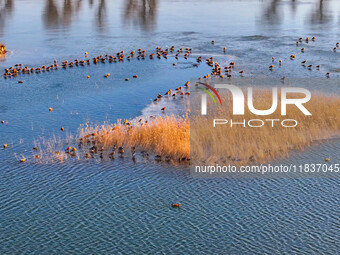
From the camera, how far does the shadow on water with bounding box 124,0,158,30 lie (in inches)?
2224

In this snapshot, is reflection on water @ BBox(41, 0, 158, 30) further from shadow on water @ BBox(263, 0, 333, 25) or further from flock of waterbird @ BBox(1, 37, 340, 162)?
flock of waterbird @ BBox(1, 37, 340, 162)

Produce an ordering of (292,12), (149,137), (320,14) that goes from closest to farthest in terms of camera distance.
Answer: (149,137) → (320,14) → (292,12)

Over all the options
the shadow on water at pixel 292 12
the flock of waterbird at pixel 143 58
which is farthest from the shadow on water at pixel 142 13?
the flock of waterbird at pixel 143 58

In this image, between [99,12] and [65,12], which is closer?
[65,12]

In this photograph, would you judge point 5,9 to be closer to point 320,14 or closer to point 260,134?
point 320,14

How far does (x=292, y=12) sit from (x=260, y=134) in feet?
136

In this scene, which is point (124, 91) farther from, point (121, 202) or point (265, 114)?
point (121, 202)

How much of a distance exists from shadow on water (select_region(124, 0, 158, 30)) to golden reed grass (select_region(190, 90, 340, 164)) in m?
28.4

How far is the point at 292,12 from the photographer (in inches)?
2456

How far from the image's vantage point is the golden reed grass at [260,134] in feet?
74.4

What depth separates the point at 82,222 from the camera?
1786 cm

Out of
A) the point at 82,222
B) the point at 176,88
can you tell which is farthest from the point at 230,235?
the point at 176,88

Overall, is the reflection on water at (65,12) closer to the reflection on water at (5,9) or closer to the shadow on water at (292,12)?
the reflection on water at (5,9)

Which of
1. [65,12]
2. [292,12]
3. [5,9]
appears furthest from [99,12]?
[292,12]
